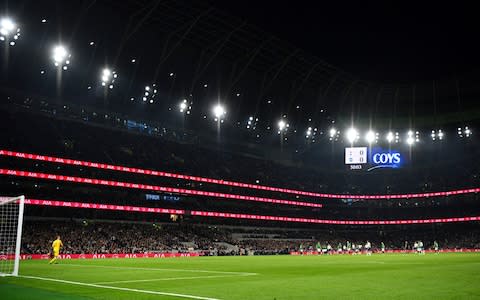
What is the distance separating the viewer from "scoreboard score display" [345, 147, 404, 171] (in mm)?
74500

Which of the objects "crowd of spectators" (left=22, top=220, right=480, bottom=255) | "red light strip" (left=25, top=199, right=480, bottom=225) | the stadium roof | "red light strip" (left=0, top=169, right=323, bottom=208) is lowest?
"crowd of spectators" (left=22, top=220, right=480, bottom=255)

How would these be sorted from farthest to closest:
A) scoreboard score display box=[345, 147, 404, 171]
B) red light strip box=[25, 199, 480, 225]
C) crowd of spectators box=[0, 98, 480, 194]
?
1. scoreboard score display box=[345, 147, 404, 171]
2. crowd of spectators box=[0, 98, 480, 194]
3. red light strip box=[25, 199, 480, 225]

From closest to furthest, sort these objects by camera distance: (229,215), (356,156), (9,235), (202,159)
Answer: (9,235) → (356,156) → (229,215) → (202,159)

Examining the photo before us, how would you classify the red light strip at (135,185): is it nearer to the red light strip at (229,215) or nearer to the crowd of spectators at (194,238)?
the red light strip at (229,215)

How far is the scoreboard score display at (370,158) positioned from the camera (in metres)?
74.5

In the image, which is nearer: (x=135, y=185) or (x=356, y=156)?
(x=135, y=185)

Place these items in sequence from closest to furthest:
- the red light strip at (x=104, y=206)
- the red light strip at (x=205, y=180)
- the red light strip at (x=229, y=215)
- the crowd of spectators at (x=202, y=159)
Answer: the red light strip at (x=104, y=206) → the red light strip at (x=205, y=180) → the red light strip at (x=229, y=215) → the crowd of spectators at (x=202, y=159)

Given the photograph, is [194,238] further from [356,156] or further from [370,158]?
[370,158]

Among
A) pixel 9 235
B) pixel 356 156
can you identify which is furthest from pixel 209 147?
pixel 9 235

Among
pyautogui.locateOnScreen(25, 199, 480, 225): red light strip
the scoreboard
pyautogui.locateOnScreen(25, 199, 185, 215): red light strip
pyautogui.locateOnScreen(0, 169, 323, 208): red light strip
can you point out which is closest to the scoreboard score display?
the scoreboard

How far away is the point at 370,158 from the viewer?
8575 centimetres

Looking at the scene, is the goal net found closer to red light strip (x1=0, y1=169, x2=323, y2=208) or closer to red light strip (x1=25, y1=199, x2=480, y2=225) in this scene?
red light strip (x1=0, y1=169, x2=323, y2=208)


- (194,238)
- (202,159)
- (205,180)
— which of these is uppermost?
(202,159)

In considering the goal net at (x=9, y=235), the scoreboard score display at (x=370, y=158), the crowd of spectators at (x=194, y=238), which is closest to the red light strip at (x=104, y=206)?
the crowd of spectators at (x=194, y=238)
